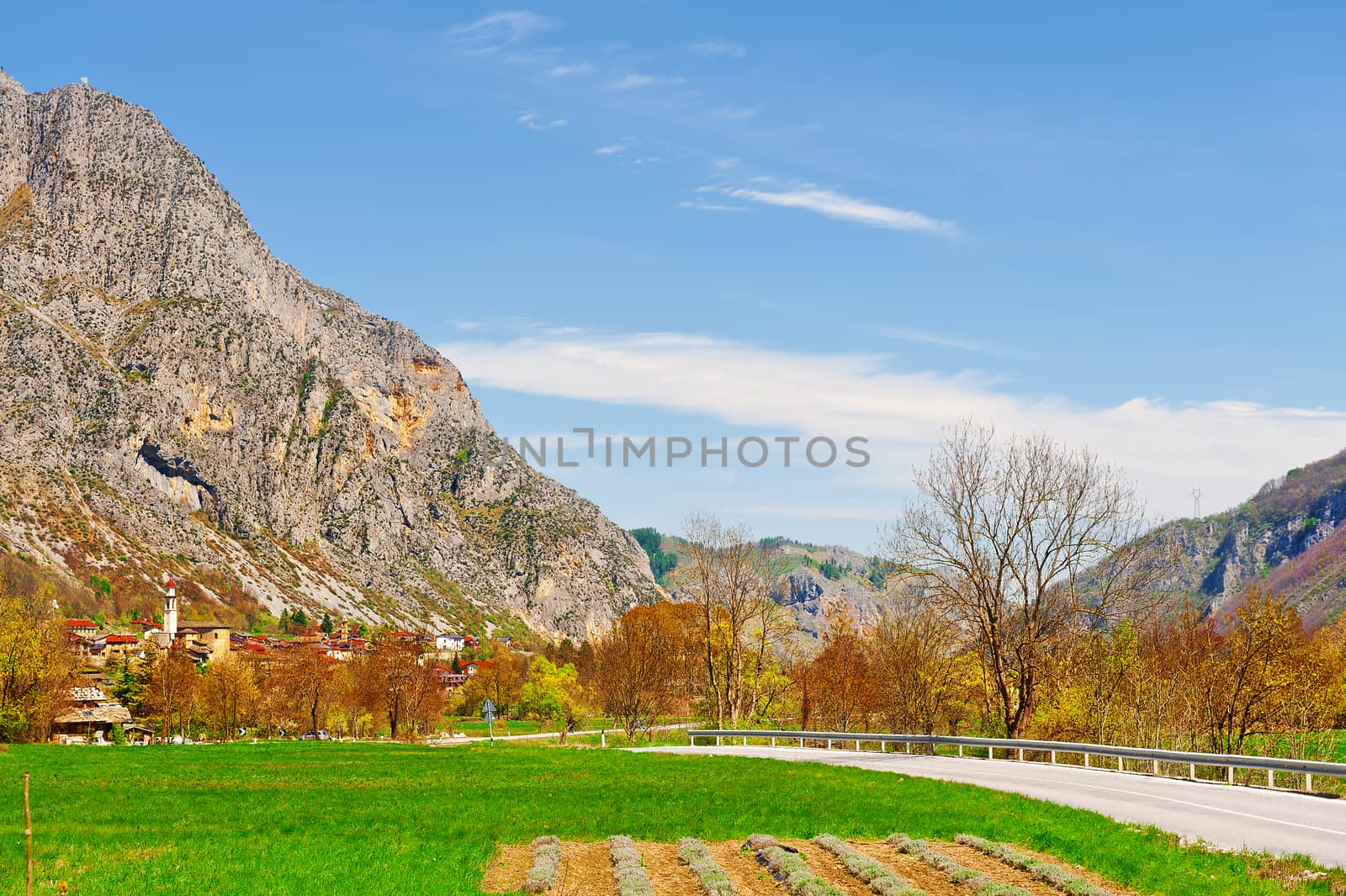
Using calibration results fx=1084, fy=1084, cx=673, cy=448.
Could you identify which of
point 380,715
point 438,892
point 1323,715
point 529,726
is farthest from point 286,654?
point 438,892

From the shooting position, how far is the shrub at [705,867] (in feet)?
46.8

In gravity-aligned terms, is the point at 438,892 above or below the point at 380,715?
above

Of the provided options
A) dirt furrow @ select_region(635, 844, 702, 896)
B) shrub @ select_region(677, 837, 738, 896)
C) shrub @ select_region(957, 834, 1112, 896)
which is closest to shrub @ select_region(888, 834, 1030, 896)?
shrub @ select_region(957, 834, 1112, 896)

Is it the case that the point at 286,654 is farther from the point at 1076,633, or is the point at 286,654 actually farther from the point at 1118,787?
the point at 1118,787

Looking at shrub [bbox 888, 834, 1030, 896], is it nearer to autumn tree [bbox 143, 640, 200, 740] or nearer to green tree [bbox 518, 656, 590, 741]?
autumn tree [bbox 143, 640, 200, 740]

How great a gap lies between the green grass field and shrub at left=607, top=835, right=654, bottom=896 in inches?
44.8

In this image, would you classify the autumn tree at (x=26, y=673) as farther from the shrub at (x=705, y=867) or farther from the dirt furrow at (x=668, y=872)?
the shrub at (x=705, y=867)

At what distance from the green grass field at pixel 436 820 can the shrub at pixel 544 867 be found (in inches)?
28.6

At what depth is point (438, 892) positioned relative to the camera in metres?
13.5

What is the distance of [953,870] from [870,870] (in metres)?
1.19

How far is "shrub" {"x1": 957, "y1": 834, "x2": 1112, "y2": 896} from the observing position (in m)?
13.8

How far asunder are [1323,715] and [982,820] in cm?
2506

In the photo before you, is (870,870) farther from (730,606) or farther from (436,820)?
(730,606)

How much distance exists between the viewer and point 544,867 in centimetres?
1534
